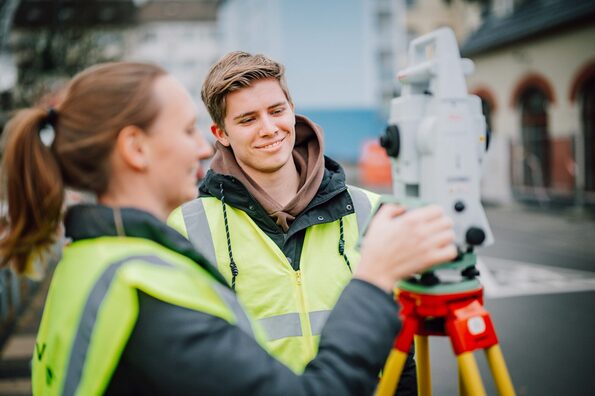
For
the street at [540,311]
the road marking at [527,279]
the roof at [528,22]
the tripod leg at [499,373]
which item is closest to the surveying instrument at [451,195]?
the tripod leg at [499,373]

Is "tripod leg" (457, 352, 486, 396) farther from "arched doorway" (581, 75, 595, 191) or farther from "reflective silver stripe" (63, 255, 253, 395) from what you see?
"arched doorway" (581, 75, 595, 191)

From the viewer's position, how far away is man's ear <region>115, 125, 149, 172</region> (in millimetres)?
1312

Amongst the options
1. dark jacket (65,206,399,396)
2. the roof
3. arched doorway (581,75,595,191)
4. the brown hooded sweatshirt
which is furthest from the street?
the roof

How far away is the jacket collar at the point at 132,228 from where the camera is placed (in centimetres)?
128

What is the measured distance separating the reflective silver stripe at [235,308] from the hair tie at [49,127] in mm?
502

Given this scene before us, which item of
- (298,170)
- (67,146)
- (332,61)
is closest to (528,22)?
(298,170)

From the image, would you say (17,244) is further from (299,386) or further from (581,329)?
(581,329)

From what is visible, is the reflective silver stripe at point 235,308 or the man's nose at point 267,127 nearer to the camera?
the reflective silver stripe at point 235,308

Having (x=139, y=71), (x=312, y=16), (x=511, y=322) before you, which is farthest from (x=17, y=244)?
(x=312, y=16)

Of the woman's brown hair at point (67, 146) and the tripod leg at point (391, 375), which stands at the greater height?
the woman's brown hair at point (67, 146)

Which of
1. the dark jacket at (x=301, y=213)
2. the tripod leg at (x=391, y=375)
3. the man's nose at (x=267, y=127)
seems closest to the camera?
the tripod leg at (x=391, y=375)

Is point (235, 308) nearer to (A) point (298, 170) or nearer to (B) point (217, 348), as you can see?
(B) point (217, 348)

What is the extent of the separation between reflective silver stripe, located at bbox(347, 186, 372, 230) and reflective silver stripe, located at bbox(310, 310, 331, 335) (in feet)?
1.11

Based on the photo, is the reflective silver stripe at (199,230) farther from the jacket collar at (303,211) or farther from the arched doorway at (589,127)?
the arched doorway at (589,127)
